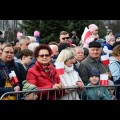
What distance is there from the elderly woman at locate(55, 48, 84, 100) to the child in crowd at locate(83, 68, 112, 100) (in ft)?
0.69

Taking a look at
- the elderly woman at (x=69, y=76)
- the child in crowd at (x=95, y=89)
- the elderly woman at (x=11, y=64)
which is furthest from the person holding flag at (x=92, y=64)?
the elderly woman at (x=11, y=64)

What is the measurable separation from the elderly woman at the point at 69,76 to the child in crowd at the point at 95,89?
211mm

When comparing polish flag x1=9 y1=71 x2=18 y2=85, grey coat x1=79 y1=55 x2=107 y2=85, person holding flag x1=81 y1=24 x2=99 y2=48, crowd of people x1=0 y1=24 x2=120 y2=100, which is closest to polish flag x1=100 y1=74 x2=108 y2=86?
crowd of people x1=0 y1=24 x2=120 y2=100

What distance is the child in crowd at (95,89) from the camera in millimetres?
7090

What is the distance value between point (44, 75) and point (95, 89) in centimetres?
96

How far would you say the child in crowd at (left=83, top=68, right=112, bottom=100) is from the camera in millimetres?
7090

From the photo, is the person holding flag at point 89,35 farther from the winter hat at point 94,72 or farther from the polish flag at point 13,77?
the polish flag at point 13,77

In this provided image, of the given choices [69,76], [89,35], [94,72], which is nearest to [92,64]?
[94,72]

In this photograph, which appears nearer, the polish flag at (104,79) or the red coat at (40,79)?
the red coat at (40,79)

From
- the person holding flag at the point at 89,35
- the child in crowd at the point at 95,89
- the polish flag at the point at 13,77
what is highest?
the person holding flag at the point at 89,35

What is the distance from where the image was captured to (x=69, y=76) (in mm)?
7184

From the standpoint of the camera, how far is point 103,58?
8344 millimetres

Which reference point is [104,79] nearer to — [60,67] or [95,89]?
Result: [95,89]
